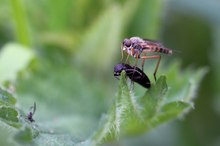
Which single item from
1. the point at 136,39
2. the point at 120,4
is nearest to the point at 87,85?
the point at 120,4

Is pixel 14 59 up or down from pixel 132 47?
up

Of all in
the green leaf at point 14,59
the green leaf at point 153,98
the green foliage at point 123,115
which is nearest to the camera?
the green foliage at point 123,115

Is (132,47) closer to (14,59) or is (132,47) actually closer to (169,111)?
(169,111)

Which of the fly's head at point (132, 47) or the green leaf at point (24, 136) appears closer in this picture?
the green leaf at point (24, 136)

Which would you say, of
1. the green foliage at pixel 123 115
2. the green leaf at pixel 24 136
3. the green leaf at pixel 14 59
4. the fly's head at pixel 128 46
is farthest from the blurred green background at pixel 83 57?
the green leaf at pixel 24 136

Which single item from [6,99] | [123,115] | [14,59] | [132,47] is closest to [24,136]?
[6,99]

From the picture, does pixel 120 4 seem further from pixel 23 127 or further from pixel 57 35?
pixel 23 127

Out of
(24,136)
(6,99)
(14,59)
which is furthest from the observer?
(14,59)

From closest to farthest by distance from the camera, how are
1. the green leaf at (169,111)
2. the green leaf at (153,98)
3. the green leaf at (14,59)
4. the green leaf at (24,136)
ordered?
the green leaf at (24,136)
the green leaf at (153,98)
the green leaf at (169,111)
the green leaf at (14,59)

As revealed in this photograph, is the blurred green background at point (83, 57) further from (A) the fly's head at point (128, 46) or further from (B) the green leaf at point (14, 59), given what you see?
(A) the fly's head at point (128, 46)
